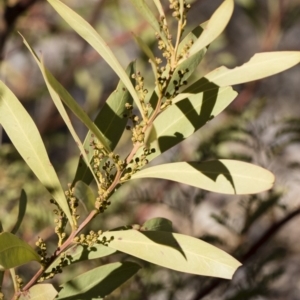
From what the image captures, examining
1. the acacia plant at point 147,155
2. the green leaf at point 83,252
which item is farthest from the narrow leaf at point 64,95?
the green leaf at point 83,252

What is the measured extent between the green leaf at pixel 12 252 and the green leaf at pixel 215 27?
18 cm

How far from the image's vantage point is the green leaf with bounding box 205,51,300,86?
0.42 metres

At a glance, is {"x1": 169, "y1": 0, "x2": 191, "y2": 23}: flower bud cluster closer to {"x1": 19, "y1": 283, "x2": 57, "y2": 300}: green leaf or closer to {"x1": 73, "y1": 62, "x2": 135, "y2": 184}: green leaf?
{"x1": 73, "y1": 62, "x2": 135, "y2": 184}: green leaf

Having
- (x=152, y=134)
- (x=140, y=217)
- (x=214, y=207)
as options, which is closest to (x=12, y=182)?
(x=140, y=217)

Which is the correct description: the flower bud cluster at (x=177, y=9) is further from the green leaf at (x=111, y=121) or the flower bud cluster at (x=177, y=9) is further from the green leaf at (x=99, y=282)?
the green leaf at (x=99, y=282)

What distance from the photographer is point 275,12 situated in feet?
4.63

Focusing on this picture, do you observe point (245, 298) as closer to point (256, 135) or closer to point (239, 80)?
point (256, 135)

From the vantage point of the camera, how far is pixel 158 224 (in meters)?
0.47

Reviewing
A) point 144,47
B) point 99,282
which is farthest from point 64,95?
point 99,282

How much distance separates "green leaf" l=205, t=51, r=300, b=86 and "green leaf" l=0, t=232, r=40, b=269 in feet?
0.64

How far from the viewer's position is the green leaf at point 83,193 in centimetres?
38

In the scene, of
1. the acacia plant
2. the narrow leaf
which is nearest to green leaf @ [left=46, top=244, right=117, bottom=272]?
the acacia plant

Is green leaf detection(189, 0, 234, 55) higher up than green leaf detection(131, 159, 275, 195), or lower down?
higher up

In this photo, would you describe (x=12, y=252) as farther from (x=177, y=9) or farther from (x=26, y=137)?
(x=177, y=9)
